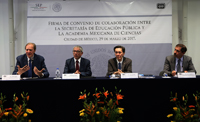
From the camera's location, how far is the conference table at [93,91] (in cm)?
265

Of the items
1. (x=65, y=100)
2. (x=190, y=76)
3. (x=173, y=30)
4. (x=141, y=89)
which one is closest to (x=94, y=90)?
(x=65, y=100)

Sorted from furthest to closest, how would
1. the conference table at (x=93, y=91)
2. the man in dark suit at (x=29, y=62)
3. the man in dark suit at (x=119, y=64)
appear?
1. the man in dark suit at (x=119, y=64)
2. the man in dark suit at (x=29, y=62)
3. the conference table at (x=93, y=91)

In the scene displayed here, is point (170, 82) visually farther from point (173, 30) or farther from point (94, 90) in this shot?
point (173, 30)

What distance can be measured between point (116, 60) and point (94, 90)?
1287 millimetres

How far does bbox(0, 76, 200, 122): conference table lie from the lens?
2654 mm

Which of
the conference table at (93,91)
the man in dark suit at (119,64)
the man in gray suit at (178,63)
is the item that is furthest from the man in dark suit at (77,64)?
the man in gray suit at (178,63)

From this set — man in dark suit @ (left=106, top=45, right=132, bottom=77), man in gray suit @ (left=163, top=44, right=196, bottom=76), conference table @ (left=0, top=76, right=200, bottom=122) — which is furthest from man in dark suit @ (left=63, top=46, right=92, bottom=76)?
man in gray suit @ (left=163, top=44, right=196, bottom=76)

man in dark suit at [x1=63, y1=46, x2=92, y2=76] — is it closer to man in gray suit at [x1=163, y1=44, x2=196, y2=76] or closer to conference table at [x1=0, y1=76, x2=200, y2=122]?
conference table at [x1=0, y1=76, x2=200, y2=122]

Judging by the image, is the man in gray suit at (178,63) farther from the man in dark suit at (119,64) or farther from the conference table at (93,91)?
the conference table at (93,91)

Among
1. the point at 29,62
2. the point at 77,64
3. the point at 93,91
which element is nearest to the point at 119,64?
the point at 77,64

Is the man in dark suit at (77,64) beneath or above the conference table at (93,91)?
above

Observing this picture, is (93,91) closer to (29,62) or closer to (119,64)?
(119,64)

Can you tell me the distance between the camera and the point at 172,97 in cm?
262

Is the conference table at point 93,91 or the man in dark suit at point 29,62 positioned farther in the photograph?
the man in dark suit at point 29,62
